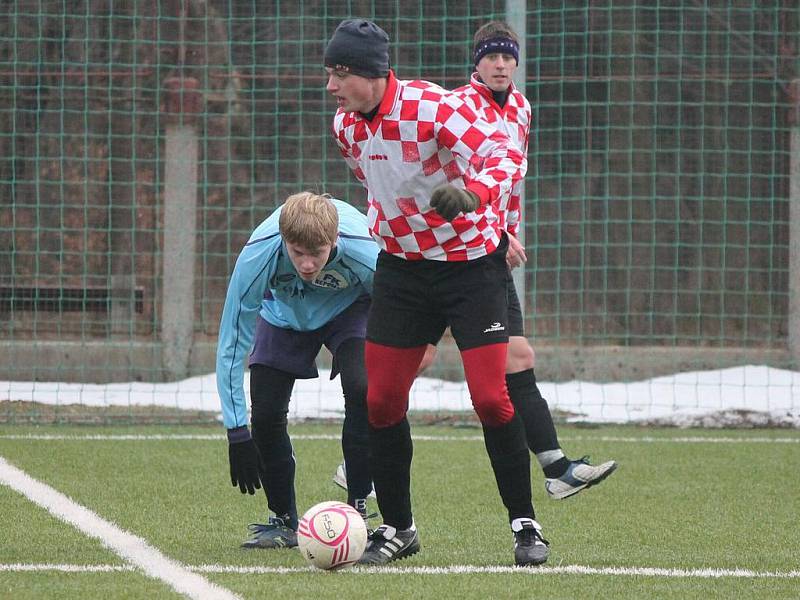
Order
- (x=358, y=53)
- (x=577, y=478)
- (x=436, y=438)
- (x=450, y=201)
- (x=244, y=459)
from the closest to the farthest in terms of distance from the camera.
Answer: (x=450, y=201)
(x=358, y=53)
(x=244, y=459)
(x=577, y=478)
(x=436, y=438)

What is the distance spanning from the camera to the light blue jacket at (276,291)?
Answer: 14.9 ft

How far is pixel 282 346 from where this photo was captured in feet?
16.0

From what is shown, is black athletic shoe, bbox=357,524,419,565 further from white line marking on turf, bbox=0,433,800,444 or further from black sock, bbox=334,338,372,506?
white line marking on turf, bbox=0,433,800,444

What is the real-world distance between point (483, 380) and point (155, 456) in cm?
325

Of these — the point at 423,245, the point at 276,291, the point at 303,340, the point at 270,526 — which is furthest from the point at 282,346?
the point at 423,245

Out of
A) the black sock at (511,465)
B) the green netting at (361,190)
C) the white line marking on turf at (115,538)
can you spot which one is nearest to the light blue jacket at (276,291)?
the white line marking on turf at (115,538)

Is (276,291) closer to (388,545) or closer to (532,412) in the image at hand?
(388,545)

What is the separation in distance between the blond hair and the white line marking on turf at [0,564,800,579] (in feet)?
3.27

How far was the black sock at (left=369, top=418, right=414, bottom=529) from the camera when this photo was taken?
4516 millimetres

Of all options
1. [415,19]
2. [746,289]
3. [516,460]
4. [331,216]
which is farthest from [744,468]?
[415,19]

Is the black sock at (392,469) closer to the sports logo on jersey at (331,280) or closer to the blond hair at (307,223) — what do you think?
the sports logo on jersey at (331,280)

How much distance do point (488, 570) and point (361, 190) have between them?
683cm

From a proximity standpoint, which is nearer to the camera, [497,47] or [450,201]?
[450,201]

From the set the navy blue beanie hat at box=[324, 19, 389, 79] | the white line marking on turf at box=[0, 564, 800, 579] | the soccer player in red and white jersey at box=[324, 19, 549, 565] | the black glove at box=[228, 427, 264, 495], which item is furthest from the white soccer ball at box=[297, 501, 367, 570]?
the navy blue beanie hat at box=[324, 19, 389, 79]
